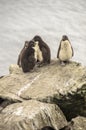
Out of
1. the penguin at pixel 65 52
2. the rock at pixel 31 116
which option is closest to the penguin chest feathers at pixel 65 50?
the penguin at pixel 65 52

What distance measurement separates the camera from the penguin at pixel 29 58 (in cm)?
1197

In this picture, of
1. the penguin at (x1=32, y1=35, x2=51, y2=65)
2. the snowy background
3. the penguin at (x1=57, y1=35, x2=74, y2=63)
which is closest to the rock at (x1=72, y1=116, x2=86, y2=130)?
the penguin at (x1=57, y1=35, x2=74, y2=63)

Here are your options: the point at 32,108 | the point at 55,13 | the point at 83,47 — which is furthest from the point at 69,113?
the point at 55,13

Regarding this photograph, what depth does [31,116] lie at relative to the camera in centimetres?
921

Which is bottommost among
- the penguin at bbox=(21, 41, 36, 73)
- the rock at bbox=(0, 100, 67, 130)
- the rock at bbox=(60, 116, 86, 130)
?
the rock at bbox=(60, 116, 86, 130)

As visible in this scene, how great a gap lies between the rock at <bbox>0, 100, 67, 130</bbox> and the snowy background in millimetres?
9098

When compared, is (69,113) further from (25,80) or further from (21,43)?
(21,43)

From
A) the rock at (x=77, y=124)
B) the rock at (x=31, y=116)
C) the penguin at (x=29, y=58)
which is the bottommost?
the rock at (x=77, y=124)

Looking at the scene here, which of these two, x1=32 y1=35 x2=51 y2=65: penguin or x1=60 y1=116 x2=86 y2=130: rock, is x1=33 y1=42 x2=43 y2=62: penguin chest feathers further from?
x1=60 y1=116 x2=86 y2=130: rock

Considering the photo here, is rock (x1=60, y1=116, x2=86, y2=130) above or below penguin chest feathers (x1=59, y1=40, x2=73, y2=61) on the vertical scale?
below

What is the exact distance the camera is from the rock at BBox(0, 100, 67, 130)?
901 cm

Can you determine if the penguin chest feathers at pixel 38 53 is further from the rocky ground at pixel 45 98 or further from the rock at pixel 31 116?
the rock at pixel 31 116

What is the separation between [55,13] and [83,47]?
6.52 meters

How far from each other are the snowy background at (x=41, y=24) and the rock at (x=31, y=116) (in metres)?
9.10
